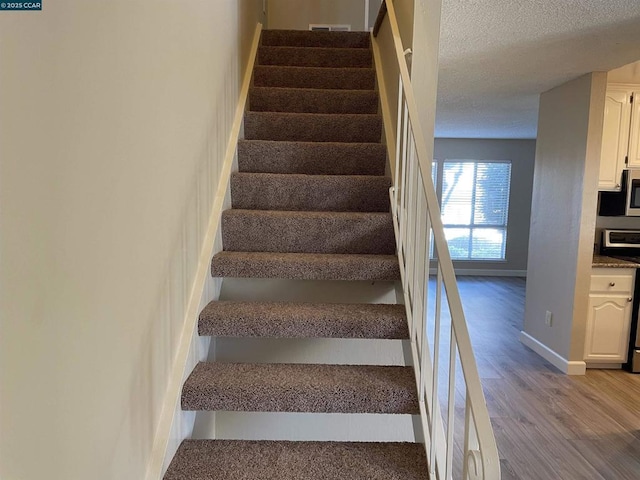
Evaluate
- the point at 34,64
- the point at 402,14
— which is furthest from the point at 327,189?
the point at 34,64

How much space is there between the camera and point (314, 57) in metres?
3.26

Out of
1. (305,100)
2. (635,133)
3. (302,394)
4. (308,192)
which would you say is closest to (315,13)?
(305,100)

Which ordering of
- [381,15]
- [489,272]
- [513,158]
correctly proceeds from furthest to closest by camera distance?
[489,272]
[513,158]
[381,15]

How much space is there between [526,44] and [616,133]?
1535 millimetres

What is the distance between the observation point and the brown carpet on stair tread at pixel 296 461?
1.23m

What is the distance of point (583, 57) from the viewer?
285 centimetres

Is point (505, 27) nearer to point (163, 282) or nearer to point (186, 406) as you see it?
point (163, 282)

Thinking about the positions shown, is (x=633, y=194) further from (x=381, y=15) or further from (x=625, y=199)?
(x=381, y=15)

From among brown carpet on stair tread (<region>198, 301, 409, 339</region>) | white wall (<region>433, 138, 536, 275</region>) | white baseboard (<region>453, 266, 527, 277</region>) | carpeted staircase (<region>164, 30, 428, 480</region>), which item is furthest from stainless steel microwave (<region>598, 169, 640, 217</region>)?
white baseboard (<region>453, 266, 527, 277</region>)

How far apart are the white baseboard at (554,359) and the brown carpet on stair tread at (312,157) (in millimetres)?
2413

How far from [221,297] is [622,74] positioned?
357 centimetres

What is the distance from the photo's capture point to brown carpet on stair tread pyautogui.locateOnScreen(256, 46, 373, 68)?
322 cm

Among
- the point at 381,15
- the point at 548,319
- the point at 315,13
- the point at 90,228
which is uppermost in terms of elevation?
the point at 315,13

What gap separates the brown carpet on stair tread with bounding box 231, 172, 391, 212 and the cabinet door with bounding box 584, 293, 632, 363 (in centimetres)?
235
